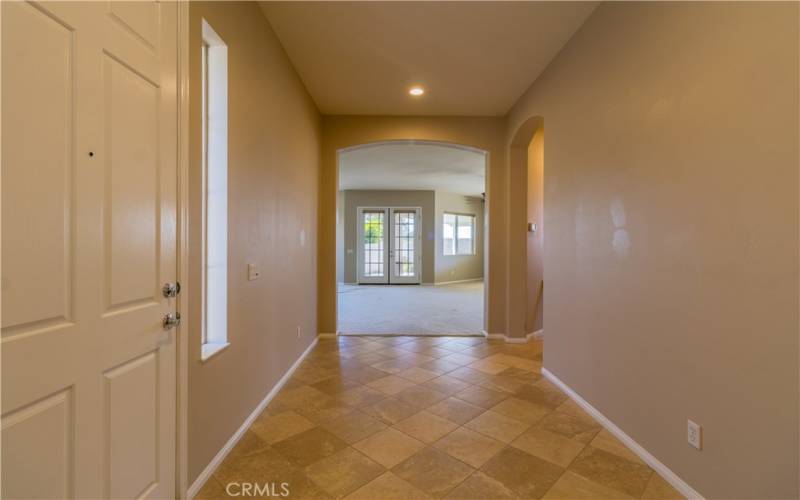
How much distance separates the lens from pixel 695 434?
167 cm

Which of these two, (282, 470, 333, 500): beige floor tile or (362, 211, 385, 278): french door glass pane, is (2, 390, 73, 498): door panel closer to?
(282, 470, 333, 500): beige floor tile

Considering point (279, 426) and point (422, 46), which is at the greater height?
point (422, 46)

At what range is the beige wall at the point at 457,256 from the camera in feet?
35.9

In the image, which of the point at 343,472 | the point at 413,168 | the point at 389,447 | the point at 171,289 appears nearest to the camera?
the point at 171,289

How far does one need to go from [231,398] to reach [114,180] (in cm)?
139

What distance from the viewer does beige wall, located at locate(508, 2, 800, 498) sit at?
133 centimetres

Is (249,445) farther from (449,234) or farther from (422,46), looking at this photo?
(449,234)

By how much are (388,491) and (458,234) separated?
10307 mm

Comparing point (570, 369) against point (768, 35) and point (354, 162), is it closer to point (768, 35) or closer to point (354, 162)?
point (768, 35)

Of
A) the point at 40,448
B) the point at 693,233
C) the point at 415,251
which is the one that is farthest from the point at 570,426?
the point at 415,251

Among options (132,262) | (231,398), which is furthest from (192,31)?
(231,398)

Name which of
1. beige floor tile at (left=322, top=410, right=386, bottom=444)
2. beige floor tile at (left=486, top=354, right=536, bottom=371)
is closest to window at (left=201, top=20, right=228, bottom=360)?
beige floor tile at (left=322, top=410, right=386, bottom=444)

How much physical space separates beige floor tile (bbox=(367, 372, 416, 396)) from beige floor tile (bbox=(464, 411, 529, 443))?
0.72 m

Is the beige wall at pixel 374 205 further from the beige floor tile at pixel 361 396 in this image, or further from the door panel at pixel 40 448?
the door panel at pixel 40 448
